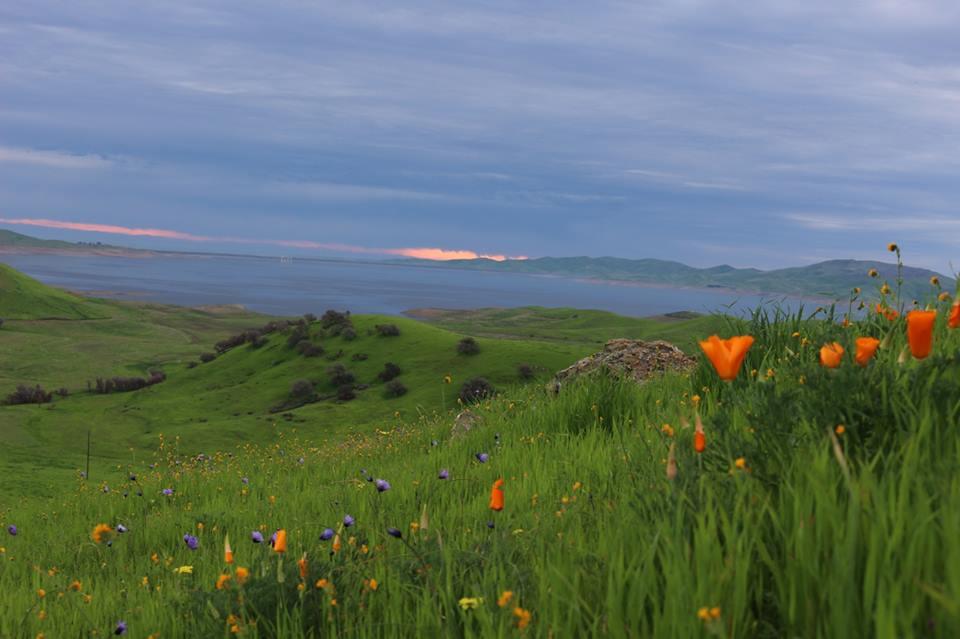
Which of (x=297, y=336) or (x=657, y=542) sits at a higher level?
(x=657, y=542)

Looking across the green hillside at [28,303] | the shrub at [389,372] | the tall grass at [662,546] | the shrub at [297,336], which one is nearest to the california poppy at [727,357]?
the tall grass at [662,546]

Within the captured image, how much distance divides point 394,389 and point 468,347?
13.9 m

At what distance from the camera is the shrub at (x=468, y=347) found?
91875 mm

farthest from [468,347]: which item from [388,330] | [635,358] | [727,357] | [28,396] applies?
[727,357]

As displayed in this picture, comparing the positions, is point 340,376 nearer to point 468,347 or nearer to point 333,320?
point 468,347

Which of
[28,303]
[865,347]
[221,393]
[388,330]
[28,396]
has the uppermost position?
[865,347]

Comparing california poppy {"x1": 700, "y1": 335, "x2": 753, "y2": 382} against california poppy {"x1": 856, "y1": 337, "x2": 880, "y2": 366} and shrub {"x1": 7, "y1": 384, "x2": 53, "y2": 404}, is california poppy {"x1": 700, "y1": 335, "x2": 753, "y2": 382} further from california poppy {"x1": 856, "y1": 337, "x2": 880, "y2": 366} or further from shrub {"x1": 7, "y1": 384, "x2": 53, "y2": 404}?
shrub {"x1": 7, "y1": 384, "x2": 53, "y2": 404}

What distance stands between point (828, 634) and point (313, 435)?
6420cm

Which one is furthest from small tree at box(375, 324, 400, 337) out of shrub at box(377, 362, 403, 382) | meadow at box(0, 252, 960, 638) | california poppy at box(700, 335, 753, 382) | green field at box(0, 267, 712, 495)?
california poppy at box(700, 335, 753, 382)

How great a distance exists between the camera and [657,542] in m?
3.24

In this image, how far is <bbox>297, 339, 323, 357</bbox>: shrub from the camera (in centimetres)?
9975

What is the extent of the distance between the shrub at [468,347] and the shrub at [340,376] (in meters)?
14.6

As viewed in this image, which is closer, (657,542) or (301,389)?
(657,542)

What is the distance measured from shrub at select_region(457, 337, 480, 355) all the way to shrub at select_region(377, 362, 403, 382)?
28.4 ft
